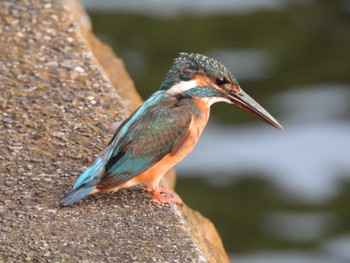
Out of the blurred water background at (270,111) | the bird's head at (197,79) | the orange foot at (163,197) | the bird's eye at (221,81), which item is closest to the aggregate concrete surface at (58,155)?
the orange foot at (163,197)

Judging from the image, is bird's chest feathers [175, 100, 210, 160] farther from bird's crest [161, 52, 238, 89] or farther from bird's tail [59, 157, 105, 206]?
bird's tail [59, 157, 105, 206]

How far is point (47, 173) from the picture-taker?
14.2 feet

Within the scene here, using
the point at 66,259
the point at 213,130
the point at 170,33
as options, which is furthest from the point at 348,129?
the point at 66,259

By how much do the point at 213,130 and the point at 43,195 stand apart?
3622 mm

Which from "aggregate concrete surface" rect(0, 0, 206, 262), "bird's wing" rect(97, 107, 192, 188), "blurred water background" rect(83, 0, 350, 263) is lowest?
"blurred water background" rect(83, 0, 350, 263)

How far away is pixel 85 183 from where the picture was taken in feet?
13.6

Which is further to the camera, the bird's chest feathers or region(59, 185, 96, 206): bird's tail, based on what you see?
the bird's chest feathers

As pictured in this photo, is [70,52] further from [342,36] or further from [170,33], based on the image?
[342,36]

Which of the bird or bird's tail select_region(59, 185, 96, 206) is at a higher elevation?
the bird

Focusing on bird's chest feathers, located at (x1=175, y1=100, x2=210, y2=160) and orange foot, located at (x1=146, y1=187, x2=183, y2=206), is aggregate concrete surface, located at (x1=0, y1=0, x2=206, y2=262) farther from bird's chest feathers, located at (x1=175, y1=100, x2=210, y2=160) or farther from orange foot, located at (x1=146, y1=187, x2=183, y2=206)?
bird's chest feathers, located at (x1=175, y1=100, x2=210, y2=160)

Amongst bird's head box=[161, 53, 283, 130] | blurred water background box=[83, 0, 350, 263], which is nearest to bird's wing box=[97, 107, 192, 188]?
bird's head box=[161, 53, 283, 130]

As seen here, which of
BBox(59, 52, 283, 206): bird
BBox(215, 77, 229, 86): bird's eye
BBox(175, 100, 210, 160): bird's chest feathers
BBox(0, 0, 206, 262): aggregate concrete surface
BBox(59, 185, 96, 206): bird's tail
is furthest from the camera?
BBox(215, 77, 229, 86): bird's eye

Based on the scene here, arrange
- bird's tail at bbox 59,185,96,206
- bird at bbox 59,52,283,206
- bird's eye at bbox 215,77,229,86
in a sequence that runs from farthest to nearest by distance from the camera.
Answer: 1. bird's eye at bbox 215,77,229,86
2. bird at bbox 59,52,283,206
3. bird's tail at bbox 59,185,96,206

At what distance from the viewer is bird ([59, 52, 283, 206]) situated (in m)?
4.22
